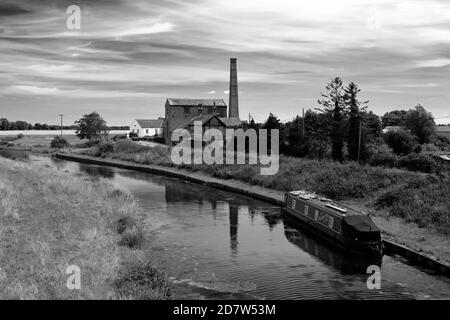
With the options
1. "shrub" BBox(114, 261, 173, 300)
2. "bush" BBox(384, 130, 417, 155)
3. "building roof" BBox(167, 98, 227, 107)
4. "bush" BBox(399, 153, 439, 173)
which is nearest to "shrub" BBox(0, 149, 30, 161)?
"building roof" BBox(167, 98, 227, 107)

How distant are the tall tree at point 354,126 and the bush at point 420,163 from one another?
8.16 m

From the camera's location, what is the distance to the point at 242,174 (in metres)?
48.0

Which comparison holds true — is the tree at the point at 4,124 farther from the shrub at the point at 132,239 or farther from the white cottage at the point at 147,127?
the shrub at the point at 132,239

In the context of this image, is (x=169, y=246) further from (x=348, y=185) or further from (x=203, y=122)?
(x=203, y=122)

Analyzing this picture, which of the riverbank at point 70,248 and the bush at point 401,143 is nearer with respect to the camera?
the riverbank at point 70,248

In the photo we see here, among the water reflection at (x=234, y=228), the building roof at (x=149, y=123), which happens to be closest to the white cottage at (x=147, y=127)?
the building roof at (x=149, y=123)

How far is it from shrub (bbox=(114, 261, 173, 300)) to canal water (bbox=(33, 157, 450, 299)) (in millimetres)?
1036

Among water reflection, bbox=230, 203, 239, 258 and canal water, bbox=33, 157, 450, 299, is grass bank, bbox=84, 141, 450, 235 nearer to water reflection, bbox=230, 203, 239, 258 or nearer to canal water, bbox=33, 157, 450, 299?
canal water, bbox=33, 157, 450, 299

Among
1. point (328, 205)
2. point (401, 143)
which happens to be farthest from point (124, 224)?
point (401, 143)

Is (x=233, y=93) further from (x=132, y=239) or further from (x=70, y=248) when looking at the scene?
(x=70, y=248)

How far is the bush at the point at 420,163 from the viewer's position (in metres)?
46.7

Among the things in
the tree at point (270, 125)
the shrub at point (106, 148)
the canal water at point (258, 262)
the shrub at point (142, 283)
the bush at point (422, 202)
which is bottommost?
the canal water at point (258, 262)

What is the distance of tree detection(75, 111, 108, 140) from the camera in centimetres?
11900
